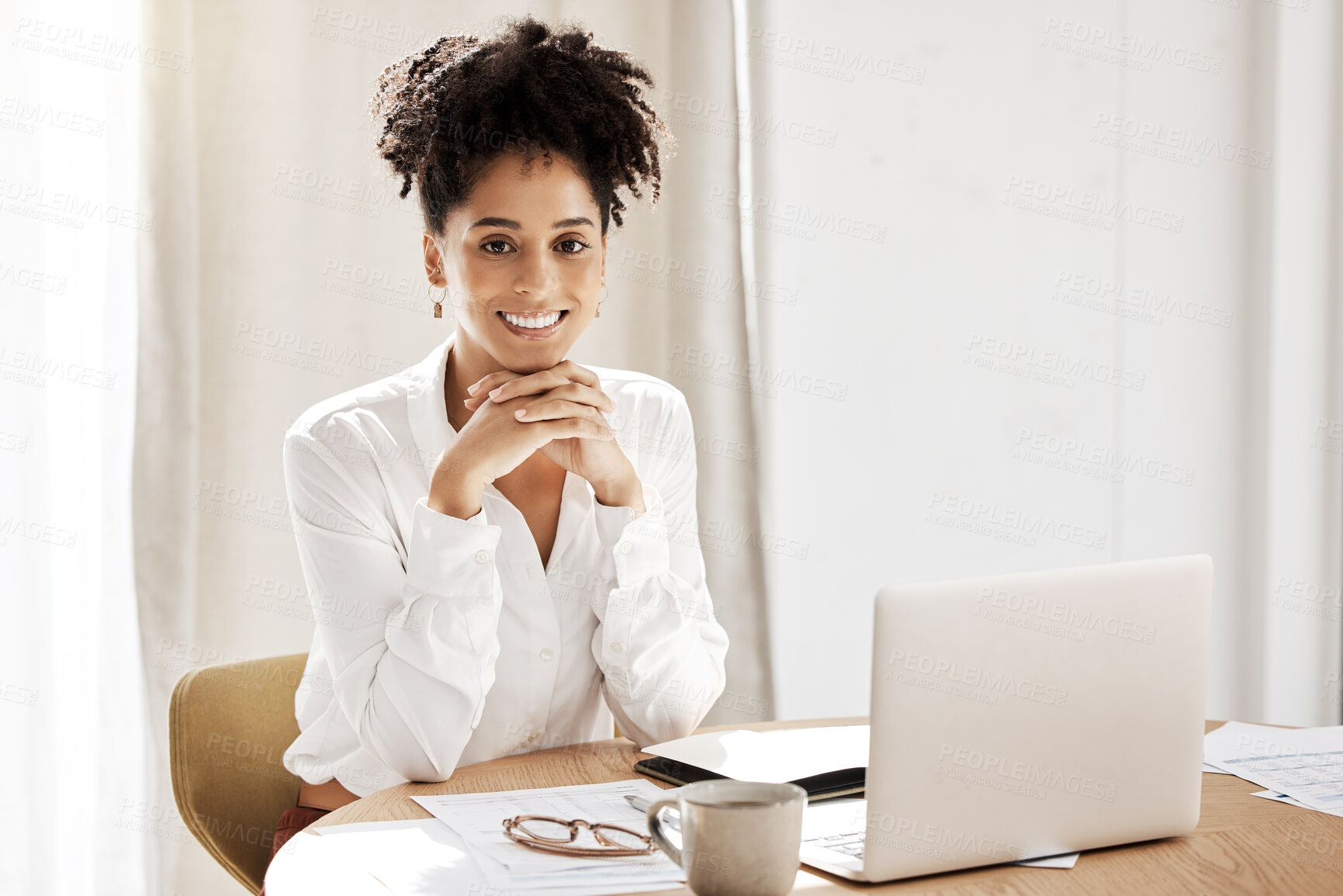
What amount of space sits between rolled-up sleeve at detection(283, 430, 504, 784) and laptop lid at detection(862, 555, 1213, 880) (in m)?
0.60

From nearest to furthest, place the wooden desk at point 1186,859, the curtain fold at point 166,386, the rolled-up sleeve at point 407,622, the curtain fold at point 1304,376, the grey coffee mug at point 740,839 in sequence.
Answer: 1. the grey coffee mug at point 740,839
2. the wooden desk at point 1186,859
3. the rolled-up sleeve at point 407,622
4. the curtain fold at point 1304,376
5. the curtain fold at point 166,386

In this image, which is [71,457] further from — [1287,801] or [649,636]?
[1287,801]

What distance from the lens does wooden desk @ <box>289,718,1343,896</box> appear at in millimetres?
884

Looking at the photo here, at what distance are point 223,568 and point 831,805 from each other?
1.73m

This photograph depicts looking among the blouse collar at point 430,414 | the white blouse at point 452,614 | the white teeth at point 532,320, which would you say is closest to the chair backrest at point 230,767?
the white blouse at point 452,614

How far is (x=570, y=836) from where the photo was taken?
966mm

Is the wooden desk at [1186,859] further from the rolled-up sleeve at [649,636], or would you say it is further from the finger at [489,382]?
the finger at [489,382]

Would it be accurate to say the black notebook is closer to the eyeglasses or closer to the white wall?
the eyeglasses

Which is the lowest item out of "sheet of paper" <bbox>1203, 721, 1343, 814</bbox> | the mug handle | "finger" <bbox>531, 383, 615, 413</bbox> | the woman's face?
"sheet of paper" <bbox>1203, 721, 1343, 814</bbox>

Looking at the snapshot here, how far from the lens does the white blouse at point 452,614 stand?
132 cm

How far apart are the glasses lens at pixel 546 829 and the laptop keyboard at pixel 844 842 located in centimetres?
21

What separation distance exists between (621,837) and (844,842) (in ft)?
0.63

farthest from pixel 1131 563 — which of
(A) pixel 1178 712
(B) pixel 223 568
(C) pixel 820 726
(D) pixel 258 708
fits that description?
(B) pixel 223 568

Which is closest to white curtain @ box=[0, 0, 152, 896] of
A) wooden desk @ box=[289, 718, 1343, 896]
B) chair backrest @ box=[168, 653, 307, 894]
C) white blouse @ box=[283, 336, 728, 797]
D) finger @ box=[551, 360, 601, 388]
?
chair backrest @ box=[168, 653, 307, 894]
